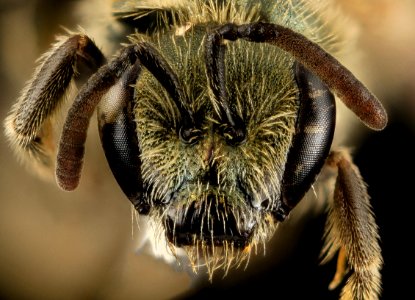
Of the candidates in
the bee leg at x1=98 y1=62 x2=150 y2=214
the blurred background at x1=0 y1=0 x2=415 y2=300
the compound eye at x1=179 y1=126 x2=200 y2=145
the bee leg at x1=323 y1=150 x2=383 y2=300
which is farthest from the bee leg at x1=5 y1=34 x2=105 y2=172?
the bee leg at x1=323 y1=150 x2=383 y2=300

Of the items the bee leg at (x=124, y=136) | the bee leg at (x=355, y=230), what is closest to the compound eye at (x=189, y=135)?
the bee leg at (x=124, y=136)

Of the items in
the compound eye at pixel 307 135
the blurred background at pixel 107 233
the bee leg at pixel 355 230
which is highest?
the compound eye at pixel 307 135

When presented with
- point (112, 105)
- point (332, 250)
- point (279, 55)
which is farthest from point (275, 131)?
point (332, 250)

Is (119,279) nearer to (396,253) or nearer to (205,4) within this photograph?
(396,253)

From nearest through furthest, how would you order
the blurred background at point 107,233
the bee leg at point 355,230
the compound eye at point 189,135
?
1. the compound eye at point 189,135
2. the bee leg at point 355,230
3. the blurred background at point 107,233

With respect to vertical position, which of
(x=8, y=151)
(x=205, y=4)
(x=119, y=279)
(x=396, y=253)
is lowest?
(x=119, y=279)

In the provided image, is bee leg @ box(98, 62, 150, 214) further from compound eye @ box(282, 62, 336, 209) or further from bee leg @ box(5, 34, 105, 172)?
compound eye @ box(282, 62, 336, 209)

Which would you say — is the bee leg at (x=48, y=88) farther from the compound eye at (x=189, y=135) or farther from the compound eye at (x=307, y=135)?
the compound eye at (x=307, y=135)
